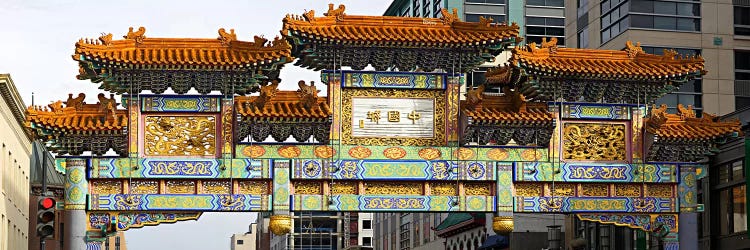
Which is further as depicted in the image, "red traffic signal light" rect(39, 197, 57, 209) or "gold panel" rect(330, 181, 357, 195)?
"gold panel" rect(330, 181, 357, 195)

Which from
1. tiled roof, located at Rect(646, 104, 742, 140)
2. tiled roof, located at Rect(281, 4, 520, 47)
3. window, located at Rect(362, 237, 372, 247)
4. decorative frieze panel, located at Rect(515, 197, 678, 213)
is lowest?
window, located at Rect(362, 237, 372, 247)

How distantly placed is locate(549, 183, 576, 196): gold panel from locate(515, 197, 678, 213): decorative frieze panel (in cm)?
14

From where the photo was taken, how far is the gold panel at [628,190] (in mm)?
29406

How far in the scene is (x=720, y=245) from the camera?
35.7m

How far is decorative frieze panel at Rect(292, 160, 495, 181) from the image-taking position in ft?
92.1

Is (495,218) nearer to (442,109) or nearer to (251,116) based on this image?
(442,109)

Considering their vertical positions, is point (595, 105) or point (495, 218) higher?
point (595, 105)

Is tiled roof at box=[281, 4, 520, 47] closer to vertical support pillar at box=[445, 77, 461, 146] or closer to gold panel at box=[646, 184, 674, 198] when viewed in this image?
vertical support pillar at box=[445, 77, 461, 146]

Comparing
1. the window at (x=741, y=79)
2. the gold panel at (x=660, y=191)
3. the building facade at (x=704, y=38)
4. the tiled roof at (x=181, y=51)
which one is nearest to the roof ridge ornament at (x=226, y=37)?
the tiled roof at (x=181, y=51)

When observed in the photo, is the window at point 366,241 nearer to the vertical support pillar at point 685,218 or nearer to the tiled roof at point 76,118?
the vertical support pillar at point 685,218

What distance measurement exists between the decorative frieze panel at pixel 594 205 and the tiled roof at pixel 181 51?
6.35m

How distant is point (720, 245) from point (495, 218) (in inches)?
379

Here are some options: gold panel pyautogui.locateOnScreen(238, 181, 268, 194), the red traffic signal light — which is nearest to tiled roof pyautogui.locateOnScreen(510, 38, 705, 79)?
gold panel pyautogui.locateOnScreen(238, 181, 268, 194)

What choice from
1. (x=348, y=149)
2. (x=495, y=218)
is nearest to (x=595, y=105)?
(x=495, y=218)
